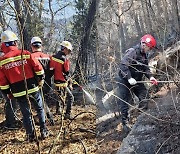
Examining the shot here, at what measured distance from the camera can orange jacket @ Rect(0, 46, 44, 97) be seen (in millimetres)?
4352

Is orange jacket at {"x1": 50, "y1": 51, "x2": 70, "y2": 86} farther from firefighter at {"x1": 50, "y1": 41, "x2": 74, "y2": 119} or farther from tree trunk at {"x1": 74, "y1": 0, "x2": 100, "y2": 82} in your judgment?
tree trunk at {"x1": 74, "y1": 0, "x2": 100, "y2": 82}

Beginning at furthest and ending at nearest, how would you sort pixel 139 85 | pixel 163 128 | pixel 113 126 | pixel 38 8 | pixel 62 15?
pixel 62 15 < pixel 38 8 < pixel 113 126 < pixel 139 85 < pixel 163 128

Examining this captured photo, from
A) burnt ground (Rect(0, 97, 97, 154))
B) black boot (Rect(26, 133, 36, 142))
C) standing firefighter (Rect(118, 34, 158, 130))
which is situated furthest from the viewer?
standing firefighter (Rect(118, 34, 158, 130))

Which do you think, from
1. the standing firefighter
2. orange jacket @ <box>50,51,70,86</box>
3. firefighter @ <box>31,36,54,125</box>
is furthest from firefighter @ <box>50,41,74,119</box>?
the standing firefighter

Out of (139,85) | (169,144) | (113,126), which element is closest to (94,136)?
(113,126)

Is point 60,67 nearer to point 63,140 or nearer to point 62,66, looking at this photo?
point 62,66

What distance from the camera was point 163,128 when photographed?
139 inches

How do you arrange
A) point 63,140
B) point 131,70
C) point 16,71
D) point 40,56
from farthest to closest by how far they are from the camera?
point 40,56
point 131,70
point 63,140
point 16,71

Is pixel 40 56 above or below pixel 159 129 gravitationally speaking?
above

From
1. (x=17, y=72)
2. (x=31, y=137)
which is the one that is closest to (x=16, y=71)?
(x=17, y=72)

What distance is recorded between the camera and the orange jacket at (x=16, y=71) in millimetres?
4352

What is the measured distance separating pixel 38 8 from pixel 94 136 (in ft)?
34.8

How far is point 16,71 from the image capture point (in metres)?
4.39

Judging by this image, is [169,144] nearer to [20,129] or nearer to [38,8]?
[20,129]
